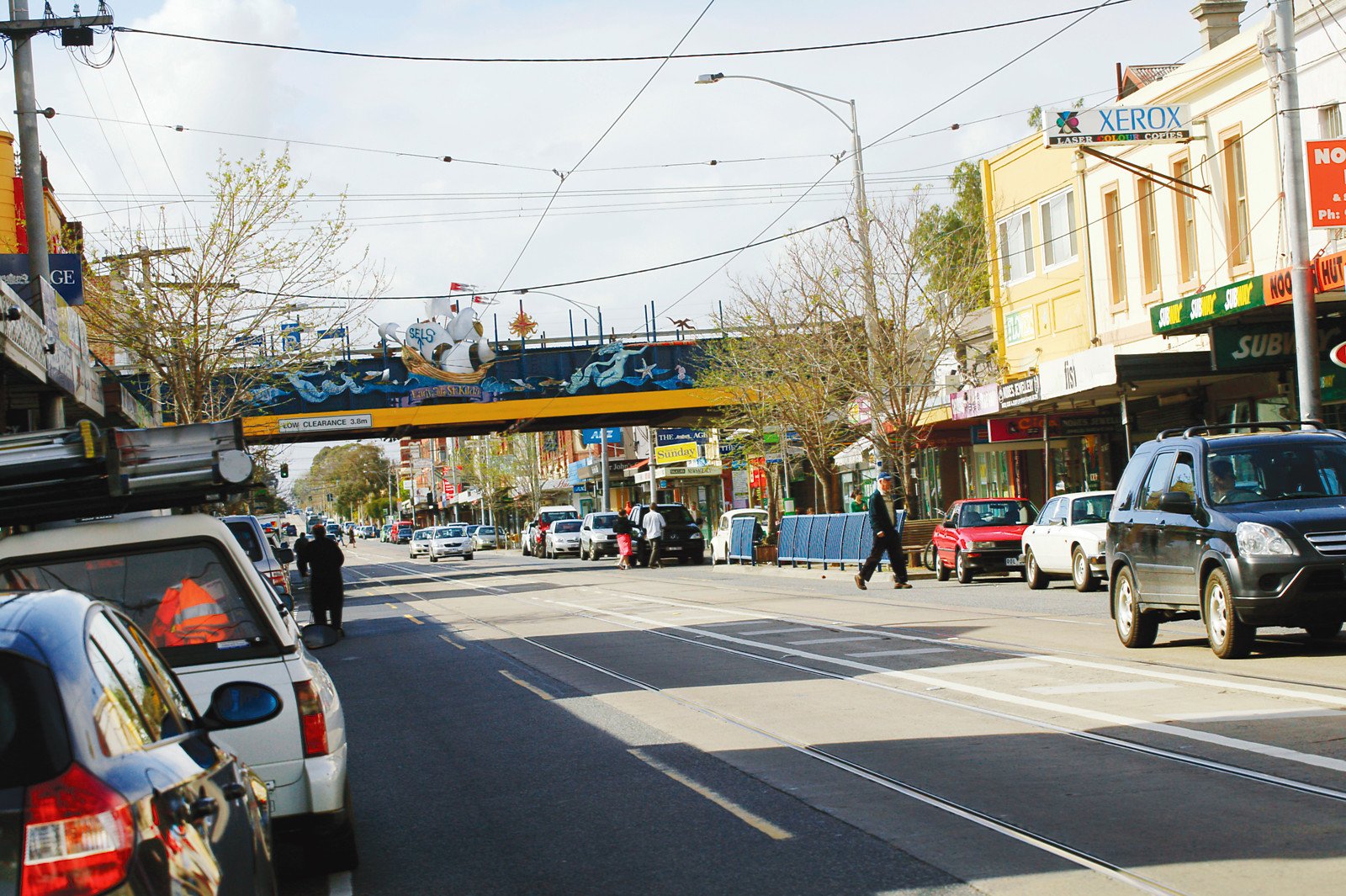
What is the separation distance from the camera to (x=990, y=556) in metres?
27.8

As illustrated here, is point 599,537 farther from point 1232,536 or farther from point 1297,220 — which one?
point 1232,536

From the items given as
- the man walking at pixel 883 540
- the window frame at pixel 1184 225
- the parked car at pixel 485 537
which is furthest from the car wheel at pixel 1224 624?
the parked car at pixel 485 537

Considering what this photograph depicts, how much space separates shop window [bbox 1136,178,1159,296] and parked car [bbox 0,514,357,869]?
2570 cm

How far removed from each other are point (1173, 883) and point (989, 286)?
32.3m

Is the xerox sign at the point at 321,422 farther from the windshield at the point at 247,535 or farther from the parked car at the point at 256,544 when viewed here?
the windshield at the point at 247,535

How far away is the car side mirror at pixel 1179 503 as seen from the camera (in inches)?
519

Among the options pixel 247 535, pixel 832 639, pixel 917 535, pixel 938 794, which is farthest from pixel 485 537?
pixel 938 794

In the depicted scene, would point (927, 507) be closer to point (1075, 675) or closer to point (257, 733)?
point (1075, 675)

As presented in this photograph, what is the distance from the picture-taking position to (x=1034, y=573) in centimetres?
2573

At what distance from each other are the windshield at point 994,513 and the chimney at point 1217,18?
9773 mm

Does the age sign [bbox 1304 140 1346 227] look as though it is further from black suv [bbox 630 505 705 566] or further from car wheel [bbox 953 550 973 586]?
black suv [bbox 630 505 705 566]

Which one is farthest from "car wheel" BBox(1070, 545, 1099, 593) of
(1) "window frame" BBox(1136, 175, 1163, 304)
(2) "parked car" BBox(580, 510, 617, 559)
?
(2) "parked car" BBox(580, 510, 617, 559)

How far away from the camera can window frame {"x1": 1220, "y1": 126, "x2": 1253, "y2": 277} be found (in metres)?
25.9

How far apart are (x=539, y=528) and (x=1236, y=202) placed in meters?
42.7
